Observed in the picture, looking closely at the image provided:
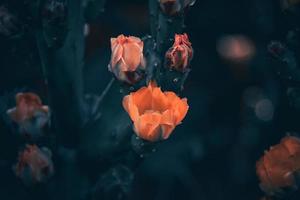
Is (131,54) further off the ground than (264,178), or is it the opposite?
(131,54)

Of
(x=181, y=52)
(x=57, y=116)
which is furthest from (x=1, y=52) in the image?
(x=181, y=52)

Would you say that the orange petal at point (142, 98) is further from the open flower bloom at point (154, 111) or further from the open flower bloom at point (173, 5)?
the open flower bloom at point (173, 5)

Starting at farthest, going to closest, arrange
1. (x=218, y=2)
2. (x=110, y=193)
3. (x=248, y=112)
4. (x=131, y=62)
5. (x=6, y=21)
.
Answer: (x=218, y=2)
(x=248, y=112)
(x=110, y=193)
(x=6, y=21)
(x=131, y=62)

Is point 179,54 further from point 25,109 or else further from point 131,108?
point 25,109

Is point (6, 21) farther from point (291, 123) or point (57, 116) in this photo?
point (291, 123)

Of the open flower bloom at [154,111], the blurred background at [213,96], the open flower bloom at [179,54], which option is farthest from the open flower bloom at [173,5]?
the blurred background at [213,96]

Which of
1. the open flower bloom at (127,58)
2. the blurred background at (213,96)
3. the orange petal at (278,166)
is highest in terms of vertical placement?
the open flower bloom at (127,58)

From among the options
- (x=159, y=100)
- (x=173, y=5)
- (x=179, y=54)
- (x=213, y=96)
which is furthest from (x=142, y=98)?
(x=213, y=96)
